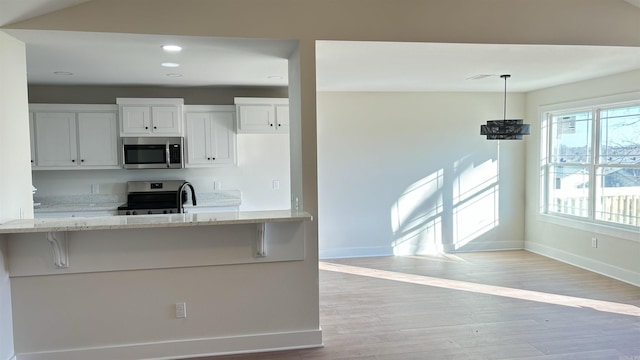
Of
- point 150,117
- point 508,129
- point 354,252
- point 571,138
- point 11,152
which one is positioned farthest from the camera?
point 354,252

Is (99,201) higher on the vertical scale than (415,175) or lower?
lower

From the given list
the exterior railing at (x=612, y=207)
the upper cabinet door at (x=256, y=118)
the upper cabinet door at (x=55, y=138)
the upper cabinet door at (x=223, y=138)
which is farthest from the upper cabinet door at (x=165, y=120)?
the exterior railing at (x=612, y=207)

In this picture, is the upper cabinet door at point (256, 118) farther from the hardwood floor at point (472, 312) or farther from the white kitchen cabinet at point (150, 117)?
the hardwood floor at point (472, 312)

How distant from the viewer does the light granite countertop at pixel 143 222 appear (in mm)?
2623

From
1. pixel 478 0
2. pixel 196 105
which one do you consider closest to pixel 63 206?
pixel 196 105

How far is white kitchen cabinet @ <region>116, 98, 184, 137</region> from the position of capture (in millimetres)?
5148

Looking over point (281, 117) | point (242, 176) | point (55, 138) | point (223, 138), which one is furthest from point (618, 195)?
point (55, 138)

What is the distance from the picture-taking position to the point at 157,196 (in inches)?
217

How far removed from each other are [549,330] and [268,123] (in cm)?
375

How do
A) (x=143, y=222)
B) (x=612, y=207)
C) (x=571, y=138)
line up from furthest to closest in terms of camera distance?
1. (x=571, y=138)
2. (x=612, y=207)
3. (x=143, y=222)

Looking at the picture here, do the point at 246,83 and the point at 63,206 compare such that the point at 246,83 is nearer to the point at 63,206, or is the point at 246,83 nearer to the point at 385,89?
the point at 385,89

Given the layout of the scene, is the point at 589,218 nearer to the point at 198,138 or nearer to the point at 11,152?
the point at 198,138

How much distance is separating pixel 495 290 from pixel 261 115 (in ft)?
11.1

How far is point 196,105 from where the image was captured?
5414mm
